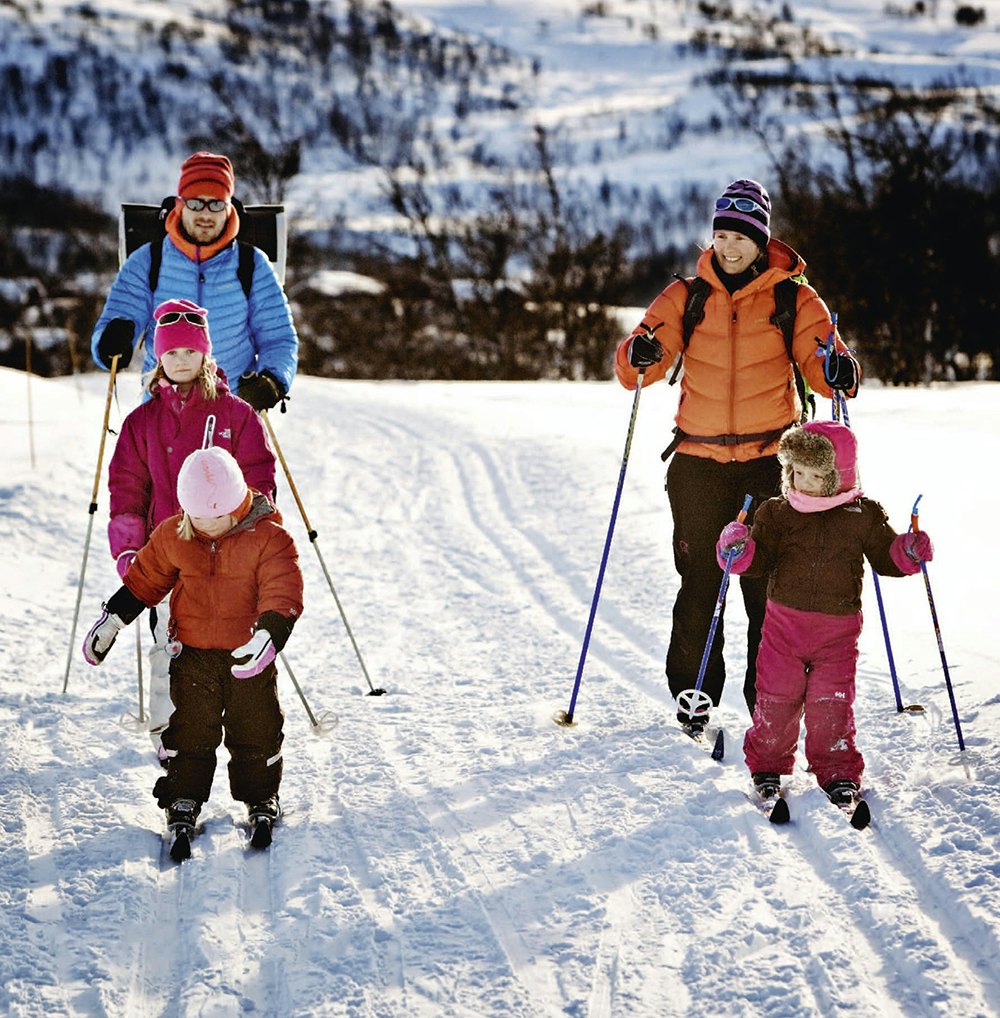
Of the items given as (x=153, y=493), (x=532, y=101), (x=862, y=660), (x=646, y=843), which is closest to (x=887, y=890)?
(x=646, y=843)

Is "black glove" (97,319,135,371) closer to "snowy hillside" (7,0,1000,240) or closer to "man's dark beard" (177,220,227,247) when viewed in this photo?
"man's dark beard" (177,220,227,247)

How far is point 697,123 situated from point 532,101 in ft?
142

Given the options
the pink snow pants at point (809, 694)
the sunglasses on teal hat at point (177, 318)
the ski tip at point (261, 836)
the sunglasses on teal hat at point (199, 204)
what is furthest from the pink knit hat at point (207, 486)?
the pink snow pants at point (809, 694)

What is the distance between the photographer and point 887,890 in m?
2.98

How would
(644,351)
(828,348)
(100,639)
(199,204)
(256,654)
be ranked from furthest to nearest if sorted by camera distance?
(199,204), (644,351), (828,348), (100,639), (256,654)

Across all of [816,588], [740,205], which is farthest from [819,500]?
[740,205]

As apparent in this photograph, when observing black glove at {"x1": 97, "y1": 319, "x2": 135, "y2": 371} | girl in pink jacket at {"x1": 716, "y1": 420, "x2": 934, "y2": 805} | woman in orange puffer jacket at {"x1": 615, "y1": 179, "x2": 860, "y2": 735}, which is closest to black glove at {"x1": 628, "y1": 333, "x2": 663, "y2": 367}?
woman in orange puffer jacket at {"x1": 615, "y1": 179, "x2": 860, "y2": 735}

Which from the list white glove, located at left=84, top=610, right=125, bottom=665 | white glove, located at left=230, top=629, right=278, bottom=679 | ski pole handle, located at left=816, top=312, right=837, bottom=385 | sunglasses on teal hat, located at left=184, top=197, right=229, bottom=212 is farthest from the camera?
sunglasses on teal hat, located at left=184, top=197, right=229, bottom=212

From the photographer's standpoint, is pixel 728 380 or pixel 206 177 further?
pixel 206 177

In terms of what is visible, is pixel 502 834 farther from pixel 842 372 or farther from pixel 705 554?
pixel 842 372

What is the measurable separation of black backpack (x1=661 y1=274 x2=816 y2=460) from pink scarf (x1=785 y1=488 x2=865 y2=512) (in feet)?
1.93

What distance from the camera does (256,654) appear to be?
3.19 m

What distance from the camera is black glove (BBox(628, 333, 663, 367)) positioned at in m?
4.03

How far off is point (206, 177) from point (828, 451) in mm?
2622
